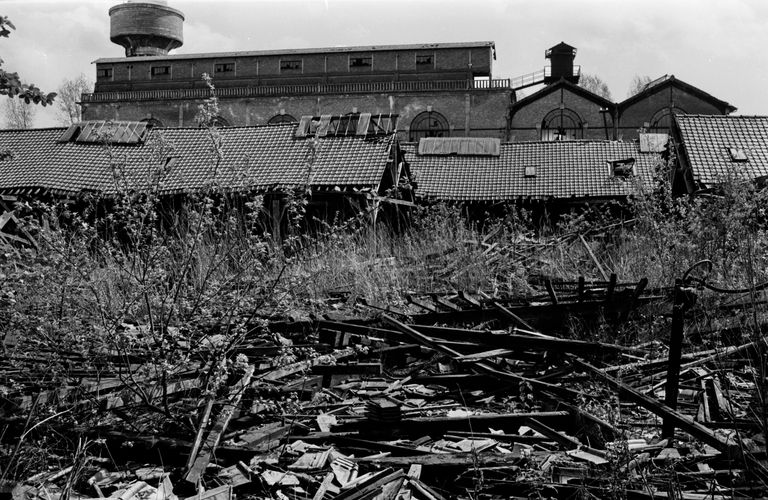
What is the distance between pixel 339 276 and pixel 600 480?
21.0 feet

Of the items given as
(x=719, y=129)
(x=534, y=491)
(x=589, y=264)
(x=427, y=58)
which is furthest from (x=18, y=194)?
(x=427, y=58)

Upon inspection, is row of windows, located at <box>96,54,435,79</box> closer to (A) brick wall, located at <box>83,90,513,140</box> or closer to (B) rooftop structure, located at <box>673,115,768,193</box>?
(A) brick wall, located at <box>83,90,513,140</box>

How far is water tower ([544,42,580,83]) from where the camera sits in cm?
4378

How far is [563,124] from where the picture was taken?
132 ft

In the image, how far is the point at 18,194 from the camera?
2044 centimetres

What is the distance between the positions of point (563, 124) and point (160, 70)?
26.9 meters

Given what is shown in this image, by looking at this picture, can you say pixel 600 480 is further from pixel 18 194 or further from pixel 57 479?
pixel 18 194

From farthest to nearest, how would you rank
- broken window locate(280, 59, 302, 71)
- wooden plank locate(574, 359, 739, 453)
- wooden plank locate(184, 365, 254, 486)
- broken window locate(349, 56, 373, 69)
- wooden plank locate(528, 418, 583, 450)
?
broken window locate(280, 59, 302, 71)
broken window locate(349, 56, 373, 69)
wooden plank locate(528, 418, 583, 450)
wooden plank locate(184, 365, 254, 486)
wooden plank locate(574, 359, 739, 453)

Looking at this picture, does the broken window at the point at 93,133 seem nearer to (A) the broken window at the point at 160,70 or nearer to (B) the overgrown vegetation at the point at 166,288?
(B) the overgrown vegetation at the point at 166,288

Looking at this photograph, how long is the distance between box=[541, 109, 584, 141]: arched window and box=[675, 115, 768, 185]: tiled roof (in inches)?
644

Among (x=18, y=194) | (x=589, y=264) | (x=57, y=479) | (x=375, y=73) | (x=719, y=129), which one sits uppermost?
(x=375, y=73)

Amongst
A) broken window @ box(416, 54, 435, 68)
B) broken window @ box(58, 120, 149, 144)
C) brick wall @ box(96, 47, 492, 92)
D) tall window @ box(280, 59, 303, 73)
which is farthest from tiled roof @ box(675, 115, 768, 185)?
tall window @ box(280, 59, 303, 73)

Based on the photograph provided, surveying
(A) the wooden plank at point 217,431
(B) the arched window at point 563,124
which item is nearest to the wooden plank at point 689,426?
(A) the wooden plank at point 217,431

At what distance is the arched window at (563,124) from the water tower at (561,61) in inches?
190
